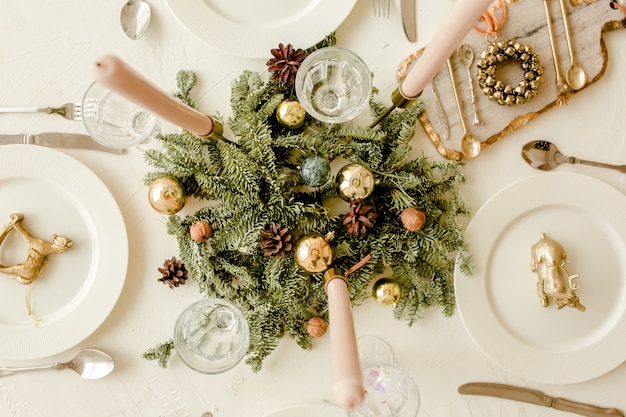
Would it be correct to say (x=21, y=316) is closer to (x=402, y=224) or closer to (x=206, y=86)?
(x=206, y=86)

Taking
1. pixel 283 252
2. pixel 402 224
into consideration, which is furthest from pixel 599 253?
pixel 283 252

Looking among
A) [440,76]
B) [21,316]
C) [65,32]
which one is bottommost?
[21,316]

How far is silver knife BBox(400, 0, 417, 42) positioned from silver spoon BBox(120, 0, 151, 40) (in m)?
0.49

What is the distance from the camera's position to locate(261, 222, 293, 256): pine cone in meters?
0.86

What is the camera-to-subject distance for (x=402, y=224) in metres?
0.92

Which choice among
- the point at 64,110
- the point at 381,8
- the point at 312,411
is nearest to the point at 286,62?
the point at 381,8

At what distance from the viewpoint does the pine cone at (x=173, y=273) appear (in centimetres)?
97

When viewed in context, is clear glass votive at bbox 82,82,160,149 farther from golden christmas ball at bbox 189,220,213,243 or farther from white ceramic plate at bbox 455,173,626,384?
white ceramic plate at bbox 455,173,626,384

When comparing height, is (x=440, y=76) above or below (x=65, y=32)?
above

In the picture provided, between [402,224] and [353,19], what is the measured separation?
403mm

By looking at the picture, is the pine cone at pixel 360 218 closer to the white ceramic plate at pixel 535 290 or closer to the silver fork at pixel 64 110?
the white ceramic plate at pixel 535 290

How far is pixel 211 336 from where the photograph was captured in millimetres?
930

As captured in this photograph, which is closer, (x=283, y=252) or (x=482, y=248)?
(x=283, y=252)

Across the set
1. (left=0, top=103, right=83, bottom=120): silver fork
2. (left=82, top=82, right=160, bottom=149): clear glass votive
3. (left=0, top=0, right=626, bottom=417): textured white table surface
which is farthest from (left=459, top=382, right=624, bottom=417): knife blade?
(left=0, top=103, right=83, bottom=120): silver fork
